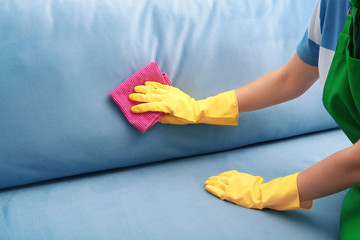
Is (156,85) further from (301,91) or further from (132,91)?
(301,91)

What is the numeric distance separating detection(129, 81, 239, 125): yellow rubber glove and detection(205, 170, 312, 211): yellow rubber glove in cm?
18

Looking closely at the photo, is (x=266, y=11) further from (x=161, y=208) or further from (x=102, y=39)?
(x=161, y=208)

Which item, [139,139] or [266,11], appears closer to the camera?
[139,139]

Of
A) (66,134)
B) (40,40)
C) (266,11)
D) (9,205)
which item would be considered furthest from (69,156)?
(266,11)

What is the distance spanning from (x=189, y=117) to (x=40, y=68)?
1.31 feet

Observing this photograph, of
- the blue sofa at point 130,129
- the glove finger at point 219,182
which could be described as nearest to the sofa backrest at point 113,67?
the blue sofa at point 130,129

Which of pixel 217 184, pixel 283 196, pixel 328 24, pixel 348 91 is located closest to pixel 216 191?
pixel 217 184

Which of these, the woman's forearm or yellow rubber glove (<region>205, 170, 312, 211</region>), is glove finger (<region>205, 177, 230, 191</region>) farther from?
the woman's forearm

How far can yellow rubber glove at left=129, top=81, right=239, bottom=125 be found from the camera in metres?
1.04

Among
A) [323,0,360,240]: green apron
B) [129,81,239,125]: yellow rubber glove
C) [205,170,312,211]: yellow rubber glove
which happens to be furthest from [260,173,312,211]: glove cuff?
[129,81,239,125]: yellow rubber glove

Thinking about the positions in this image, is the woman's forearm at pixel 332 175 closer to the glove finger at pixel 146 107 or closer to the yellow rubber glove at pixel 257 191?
the yellow rubber glove at pixel 257 191

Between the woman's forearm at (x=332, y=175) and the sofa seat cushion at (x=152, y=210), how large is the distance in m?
0.09

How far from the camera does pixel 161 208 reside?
91cm

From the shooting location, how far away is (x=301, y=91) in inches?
44.1
